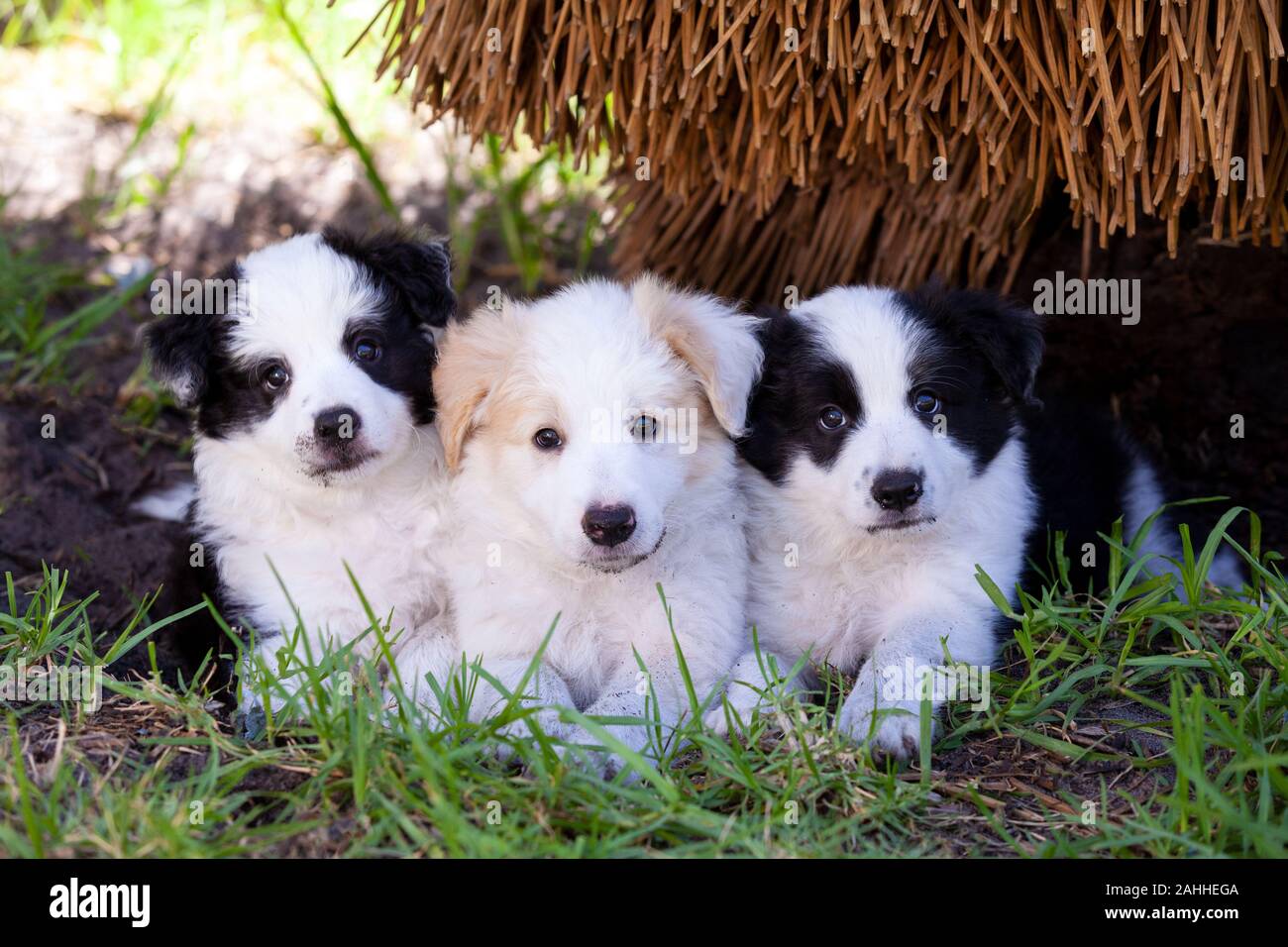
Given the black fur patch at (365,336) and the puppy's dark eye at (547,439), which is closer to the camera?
the puppy's dark eye at (547,439)

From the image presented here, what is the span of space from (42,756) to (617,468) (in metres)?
1.39

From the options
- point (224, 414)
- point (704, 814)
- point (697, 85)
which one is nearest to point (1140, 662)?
point (704, 814)

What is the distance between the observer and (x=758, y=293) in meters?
4.80

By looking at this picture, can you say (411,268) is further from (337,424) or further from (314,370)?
(337,424)

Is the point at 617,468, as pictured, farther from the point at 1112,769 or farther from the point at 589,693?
the point at 1112,769

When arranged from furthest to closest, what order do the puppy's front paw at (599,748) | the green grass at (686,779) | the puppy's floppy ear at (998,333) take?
the puppy's floppy ear at (998,333) < the puppy's front paw at (599,748) < the green grass at (686,779)

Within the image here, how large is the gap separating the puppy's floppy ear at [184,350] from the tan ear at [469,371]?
0.61 m

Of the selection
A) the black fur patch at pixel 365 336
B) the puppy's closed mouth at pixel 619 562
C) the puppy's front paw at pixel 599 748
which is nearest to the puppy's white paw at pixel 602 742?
the puppy's front paw at pixel 599 748

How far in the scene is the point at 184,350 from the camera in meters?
3.35

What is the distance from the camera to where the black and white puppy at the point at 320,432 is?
10.7 ft

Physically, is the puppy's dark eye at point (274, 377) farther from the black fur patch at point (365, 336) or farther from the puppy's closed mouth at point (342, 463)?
the puppy's closed mouth at point (342, 463)

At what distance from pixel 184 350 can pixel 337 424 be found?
1.75ft

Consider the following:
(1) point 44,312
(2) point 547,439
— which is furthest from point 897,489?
(1) point 44,312
